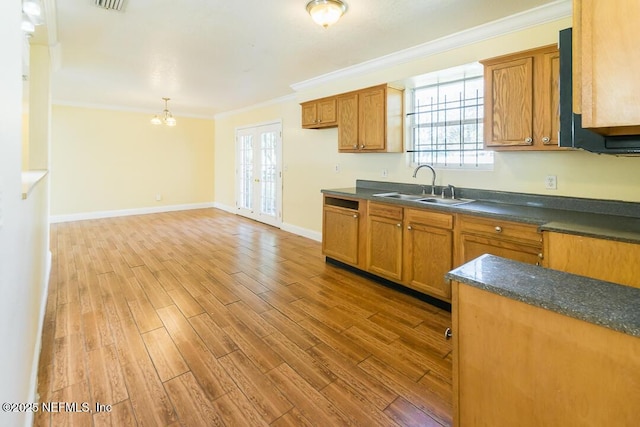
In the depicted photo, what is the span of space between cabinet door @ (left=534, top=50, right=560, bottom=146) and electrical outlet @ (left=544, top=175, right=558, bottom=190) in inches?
14.1

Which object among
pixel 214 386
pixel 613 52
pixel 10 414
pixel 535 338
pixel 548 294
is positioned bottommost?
pixel 214 386

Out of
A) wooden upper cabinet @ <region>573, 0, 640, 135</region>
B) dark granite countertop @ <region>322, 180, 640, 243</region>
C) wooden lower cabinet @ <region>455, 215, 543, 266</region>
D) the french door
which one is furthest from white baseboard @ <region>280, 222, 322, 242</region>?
wooden upper cabinet @ <region>573, 0, 640, 135</region>

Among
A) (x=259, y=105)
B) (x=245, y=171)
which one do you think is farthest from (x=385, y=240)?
(x=245, y=171)

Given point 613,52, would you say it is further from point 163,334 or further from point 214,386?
point 163,334

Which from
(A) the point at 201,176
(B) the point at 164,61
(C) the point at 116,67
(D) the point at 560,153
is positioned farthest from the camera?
(A) the point at 201,176

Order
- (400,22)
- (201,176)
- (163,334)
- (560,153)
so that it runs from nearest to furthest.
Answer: (163,334) → (560,153) → (400,22) → (201,176)

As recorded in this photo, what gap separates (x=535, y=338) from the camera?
0.97 m

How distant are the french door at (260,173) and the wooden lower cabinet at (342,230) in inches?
87.9

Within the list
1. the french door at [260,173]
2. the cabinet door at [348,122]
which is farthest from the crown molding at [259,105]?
the cabinet door at [348,122]

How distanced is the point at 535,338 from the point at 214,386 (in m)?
1.65

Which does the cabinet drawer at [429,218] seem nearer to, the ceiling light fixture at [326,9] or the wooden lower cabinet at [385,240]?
the wooden lower cabinet at [385,240]

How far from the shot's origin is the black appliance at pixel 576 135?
4.56ft

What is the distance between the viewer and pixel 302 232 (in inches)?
214

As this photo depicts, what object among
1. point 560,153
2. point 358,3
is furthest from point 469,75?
point 358,3
